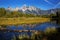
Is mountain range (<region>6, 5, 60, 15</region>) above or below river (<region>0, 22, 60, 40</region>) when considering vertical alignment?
above

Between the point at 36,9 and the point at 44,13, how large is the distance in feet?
0.62

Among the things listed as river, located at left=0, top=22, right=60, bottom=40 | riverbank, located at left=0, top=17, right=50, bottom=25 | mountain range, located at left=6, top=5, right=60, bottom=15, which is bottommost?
river, located at left=0, top=22, right=60, bottom=40

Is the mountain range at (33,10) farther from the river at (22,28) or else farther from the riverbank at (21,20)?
the river at (22,28)

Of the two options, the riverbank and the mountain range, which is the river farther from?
the mountain range

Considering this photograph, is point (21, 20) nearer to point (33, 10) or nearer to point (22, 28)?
point (22, 28)

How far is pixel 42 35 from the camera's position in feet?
9.06

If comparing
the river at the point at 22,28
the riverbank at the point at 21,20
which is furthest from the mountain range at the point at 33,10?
the river at the point at 22,28

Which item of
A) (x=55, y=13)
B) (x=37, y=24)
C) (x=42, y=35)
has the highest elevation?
(x=55, y=13)

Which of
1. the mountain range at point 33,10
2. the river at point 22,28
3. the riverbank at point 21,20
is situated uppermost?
the mountain range at point 33,10

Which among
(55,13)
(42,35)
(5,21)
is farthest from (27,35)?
(55,13)

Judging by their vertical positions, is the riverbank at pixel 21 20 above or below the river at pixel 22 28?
above

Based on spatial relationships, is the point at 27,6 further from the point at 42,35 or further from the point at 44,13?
the point at 42,35

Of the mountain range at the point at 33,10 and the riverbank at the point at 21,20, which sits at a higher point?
the mountain range at the point at 33,10

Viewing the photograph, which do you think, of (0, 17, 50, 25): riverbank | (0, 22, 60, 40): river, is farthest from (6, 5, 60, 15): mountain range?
(0, 22, 60, 40): river
